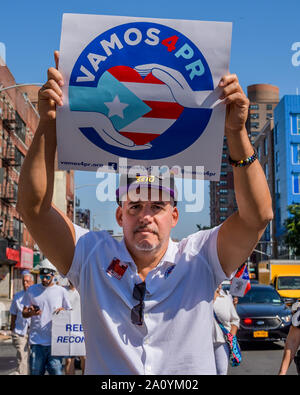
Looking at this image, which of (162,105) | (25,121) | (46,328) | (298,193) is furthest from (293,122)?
(162,105)

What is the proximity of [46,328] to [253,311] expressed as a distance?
9705 mm

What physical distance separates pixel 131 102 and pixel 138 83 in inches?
4.0

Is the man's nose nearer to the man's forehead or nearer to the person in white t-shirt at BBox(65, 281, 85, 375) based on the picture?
the man's forehead

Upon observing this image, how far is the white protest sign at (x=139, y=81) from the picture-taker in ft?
10.0

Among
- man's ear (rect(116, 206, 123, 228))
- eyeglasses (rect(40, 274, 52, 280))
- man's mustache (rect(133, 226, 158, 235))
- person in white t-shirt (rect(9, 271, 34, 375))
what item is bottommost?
person in white t-shirt (rect(9, 271, 34, 375))

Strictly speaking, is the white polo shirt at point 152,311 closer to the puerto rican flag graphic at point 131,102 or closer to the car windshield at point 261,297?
the puerto rican flag graphic at point 131,102

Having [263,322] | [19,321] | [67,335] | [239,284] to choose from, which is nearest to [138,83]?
[67,335]

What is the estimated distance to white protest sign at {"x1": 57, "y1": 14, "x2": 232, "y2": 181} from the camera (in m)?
3.06

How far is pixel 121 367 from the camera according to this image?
3092mm

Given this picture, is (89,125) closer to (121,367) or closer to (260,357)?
(121,367)

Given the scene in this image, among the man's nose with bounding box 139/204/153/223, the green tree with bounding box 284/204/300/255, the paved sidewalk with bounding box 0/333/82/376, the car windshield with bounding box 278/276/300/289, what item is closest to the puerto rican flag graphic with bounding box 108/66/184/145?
the man's nose with bounding box 139/204/153/223

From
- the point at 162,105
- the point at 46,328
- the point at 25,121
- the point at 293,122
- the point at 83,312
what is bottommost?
the point at 46,328

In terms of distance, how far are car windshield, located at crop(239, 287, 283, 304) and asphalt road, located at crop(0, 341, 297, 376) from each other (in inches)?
52.2
